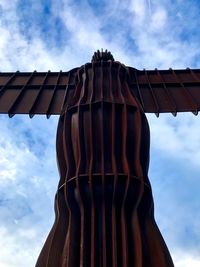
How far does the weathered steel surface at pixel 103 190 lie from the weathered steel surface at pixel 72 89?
195 cm

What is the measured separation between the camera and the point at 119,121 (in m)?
12.0

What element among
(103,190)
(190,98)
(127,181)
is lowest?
(103,190)

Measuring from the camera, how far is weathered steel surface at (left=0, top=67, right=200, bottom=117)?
14500mm

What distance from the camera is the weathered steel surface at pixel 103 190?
32.3 ft

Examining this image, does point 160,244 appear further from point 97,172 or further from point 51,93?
point 51,93

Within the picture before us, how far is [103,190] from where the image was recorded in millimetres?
10516

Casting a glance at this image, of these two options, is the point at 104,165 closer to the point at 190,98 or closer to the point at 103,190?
the point at 103,190

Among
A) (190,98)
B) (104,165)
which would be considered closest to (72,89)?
(190,98)

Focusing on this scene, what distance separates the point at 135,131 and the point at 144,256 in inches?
147

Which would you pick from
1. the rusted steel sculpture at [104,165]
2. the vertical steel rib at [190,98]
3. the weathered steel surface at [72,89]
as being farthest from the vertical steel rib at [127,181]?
the vertical steel rib at [190,98]

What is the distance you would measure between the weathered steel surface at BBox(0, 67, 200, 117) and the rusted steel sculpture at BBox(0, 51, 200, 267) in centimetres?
4

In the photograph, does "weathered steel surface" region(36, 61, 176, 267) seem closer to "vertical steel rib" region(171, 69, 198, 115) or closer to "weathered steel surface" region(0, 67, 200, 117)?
"weathered steel surface" region(0, 67, 200, 117)

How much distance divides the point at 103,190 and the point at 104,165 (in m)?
0.78

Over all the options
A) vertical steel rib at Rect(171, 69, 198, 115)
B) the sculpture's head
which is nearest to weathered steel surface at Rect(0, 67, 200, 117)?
vertical steel rib at Rect(171, 69, 198, 115)
